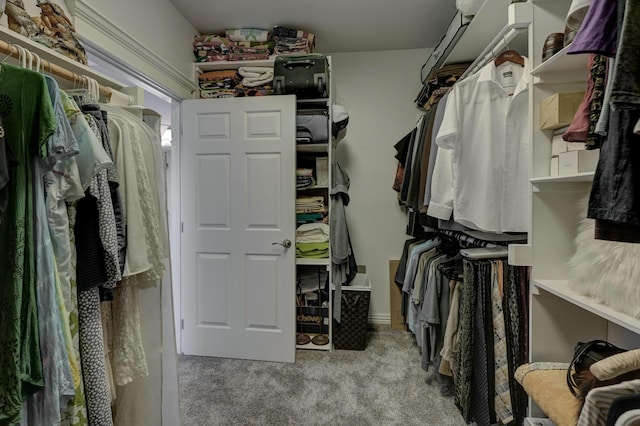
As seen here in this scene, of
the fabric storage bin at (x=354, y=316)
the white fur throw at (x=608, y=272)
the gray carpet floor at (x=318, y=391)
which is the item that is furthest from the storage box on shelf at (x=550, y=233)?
the fabric storage bin at (x=354, y=316)

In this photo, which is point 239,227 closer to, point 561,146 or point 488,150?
point 488,150

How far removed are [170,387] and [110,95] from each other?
4.35ft

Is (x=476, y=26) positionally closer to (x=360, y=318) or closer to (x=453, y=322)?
(x=453, y=322)

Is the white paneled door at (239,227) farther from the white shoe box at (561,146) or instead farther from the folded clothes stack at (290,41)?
the white shoe box at (561,146)

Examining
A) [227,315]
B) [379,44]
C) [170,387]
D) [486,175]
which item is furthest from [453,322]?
[379,44]

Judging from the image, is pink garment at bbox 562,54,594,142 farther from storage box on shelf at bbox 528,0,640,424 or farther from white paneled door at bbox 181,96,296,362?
white paneled door at bbox 181,96,296,362

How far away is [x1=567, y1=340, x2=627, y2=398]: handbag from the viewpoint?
939mm

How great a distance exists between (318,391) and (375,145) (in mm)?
2107

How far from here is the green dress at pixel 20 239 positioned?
74 cm

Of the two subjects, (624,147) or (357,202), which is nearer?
(624,147)

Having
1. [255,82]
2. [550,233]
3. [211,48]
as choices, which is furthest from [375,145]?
[550,233]

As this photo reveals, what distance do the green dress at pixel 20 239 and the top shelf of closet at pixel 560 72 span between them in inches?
63.0

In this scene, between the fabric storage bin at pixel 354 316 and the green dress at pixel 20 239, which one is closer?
the green dress at pixel 20 239

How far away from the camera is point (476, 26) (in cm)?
173
